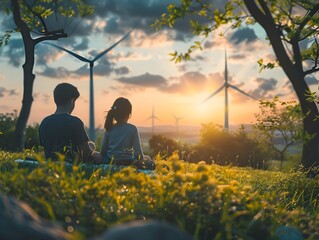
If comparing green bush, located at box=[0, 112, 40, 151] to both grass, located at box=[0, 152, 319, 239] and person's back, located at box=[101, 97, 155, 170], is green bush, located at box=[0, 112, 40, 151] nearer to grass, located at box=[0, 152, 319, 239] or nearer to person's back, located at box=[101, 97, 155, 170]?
person's back, located at box=[101, 97, 155, 170]

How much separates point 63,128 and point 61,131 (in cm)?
7

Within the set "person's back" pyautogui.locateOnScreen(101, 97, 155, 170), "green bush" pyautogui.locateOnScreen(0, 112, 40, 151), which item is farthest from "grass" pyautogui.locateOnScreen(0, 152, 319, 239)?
"green bush" pyautogui.locateOnScreen(0, 112, 40, 151)

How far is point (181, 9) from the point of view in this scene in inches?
587

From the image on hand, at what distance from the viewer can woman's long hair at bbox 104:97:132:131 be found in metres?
10.7

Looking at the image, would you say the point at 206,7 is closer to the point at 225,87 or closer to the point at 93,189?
the point at 93,189

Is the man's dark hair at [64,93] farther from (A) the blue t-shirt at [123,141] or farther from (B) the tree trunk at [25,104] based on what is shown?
(B) the tree trunk at [25,104]

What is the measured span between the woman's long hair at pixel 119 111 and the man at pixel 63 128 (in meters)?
1.01


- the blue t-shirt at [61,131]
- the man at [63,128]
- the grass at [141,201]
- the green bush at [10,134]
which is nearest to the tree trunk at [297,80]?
the man at [63,128]

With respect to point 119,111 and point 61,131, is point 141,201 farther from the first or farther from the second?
point 119,111

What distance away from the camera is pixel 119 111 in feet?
35.3

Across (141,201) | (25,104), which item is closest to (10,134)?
(25,104)

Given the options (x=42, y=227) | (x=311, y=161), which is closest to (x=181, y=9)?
(x=311, y=161)

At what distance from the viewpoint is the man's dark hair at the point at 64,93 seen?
9.75 m

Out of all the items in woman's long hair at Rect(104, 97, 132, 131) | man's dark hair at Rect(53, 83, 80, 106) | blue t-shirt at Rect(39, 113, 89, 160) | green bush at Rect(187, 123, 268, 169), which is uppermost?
man's dark hair at Rect(53, 83, 80, 106)
